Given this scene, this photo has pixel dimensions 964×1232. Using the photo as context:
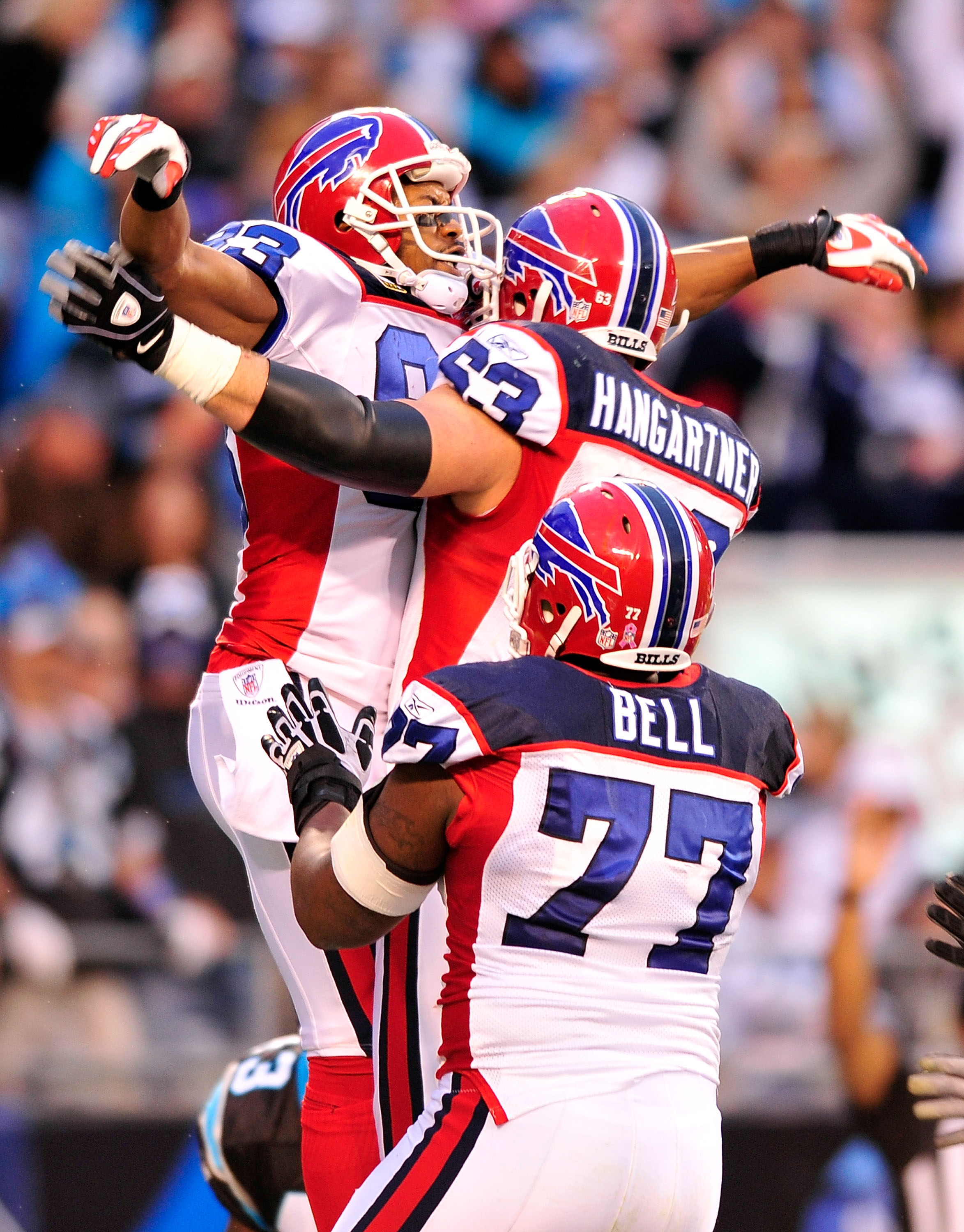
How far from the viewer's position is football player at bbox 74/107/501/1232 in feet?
12.5

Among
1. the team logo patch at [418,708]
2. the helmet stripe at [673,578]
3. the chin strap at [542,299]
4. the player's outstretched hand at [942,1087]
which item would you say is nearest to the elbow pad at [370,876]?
the team logo patch at [418,708]

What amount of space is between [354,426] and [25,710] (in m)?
5.17

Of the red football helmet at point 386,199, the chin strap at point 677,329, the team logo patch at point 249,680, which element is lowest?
the team logo patch at point 249,680

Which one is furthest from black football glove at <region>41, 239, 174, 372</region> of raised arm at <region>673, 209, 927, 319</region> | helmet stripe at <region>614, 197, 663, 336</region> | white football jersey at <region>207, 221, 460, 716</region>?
raised arm at <region>673, 209, 927, 319</region>

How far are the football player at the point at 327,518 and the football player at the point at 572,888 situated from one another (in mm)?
645

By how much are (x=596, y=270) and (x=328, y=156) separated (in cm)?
71

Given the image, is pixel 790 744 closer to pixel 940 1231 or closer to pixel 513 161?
pixel 940 1231

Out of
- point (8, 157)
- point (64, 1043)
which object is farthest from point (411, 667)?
point (8, 157)

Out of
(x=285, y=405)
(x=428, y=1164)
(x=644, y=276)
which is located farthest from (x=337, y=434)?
(x=428, y=1164)

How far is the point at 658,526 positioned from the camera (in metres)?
3.22

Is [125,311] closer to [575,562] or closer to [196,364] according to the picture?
[196,364]

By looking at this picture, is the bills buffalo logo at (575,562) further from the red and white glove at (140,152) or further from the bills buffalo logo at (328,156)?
the bills buffalo logo at (328,156)

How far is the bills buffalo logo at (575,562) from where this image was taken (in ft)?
10.4

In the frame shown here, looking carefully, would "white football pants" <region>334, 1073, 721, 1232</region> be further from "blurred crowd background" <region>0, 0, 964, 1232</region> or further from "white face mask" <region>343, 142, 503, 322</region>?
"blurred crowd background" <region>0, 0, 964, 1232</region>
